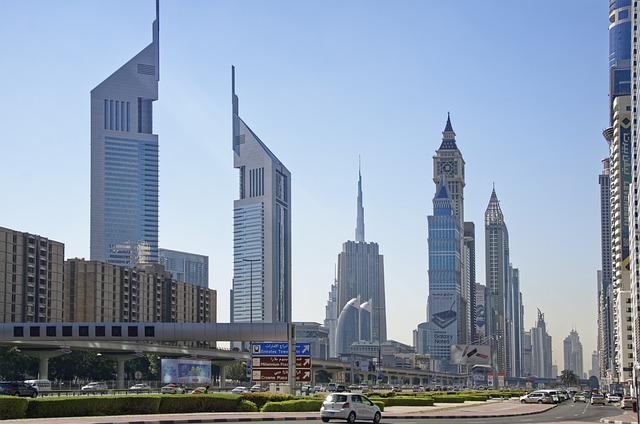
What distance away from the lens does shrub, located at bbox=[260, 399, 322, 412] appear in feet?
195

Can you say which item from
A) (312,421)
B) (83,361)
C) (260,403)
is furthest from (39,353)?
(312,421)

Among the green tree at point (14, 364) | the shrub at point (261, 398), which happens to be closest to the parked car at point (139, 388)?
the green tree at point (14, 364)

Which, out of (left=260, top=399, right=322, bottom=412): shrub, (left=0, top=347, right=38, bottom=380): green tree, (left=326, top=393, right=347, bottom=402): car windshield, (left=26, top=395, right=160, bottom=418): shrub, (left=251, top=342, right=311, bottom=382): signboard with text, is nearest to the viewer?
(left=26, top=395, right=160, bottom=418): shrub

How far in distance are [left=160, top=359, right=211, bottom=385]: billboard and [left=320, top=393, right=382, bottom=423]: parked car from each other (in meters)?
95.6

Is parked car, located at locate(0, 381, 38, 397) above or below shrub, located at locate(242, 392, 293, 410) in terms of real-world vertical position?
below

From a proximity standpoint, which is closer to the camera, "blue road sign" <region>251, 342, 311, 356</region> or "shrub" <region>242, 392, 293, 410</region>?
"shrub" <region>242, 392, 293, 410</region>

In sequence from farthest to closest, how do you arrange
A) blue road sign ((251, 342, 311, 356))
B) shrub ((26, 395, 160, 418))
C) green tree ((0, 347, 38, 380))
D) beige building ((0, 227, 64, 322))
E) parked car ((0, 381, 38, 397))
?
beige building ((0, 227, 64, 322)) → green tree ((0, 347, 38, 380)) → parked car ((0, 381, 38, 397)) → blue road sign ((251, 342, 311, 356)) → shrub ((26, 395, 160, 418))

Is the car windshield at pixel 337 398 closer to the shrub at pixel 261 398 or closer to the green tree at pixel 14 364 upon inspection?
the shrub at pixel 261 398

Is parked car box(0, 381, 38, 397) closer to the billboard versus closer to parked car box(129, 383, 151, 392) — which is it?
parked car box(129, 383, 151, 392)

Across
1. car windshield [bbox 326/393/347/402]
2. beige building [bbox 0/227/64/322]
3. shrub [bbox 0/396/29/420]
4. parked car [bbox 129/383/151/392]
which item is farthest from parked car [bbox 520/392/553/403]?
beige building [bbox 0/227/64/322]

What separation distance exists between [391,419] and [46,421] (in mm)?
21351

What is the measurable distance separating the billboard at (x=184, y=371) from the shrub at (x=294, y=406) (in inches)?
3284

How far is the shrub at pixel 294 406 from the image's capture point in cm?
5936

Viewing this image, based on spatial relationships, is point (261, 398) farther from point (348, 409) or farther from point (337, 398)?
point (348, 409)
